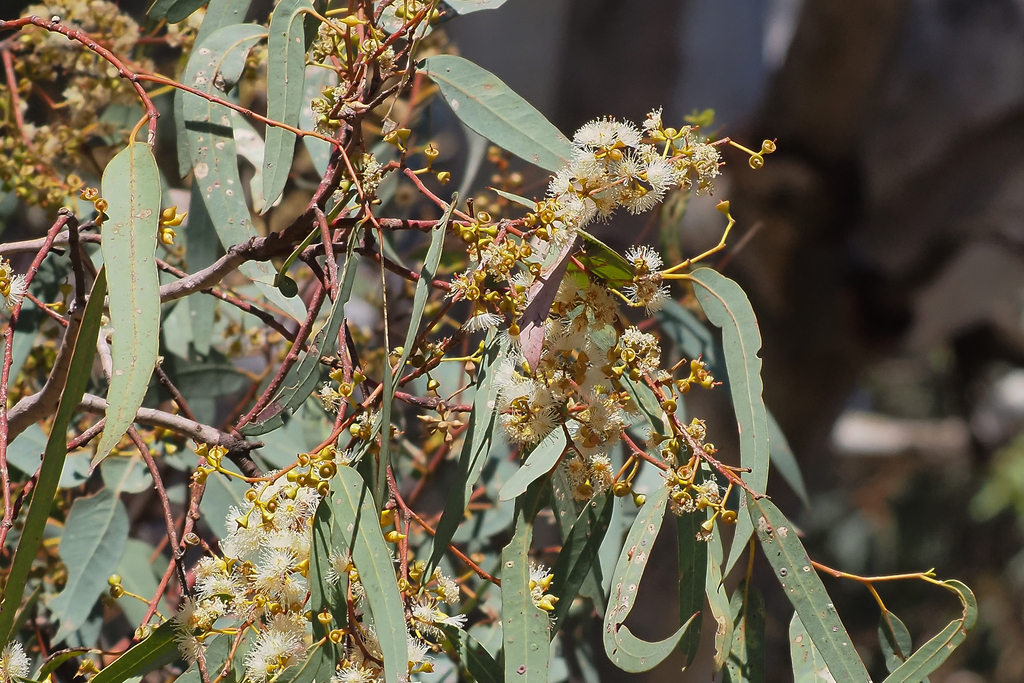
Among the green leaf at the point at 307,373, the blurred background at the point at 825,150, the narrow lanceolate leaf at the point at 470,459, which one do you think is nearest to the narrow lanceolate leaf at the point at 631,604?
the narrow lanceolate leaf at the point at 470,459

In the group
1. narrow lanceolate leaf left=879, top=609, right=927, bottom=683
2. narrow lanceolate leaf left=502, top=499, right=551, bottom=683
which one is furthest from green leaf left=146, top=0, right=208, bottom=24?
narrow lanceolate leaf left=879, top=609, right=927, bottom=683

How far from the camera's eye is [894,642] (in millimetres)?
679

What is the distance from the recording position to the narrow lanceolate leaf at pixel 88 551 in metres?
0.80

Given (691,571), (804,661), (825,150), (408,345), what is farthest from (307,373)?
(825,150)

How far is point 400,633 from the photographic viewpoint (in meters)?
0.46

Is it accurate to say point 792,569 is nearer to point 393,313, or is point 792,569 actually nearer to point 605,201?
point 605,201

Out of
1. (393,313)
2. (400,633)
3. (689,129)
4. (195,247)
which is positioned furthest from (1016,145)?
(400,633)

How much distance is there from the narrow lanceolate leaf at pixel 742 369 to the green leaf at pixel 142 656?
0.40 metres

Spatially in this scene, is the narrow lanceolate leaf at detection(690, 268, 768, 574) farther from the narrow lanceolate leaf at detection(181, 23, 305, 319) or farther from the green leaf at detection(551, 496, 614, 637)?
the narrow lanceolate leaf at detection(181, 23, 305, 319)

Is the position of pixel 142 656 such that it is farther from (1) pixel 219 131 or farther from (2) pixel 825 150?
(2) pixel 825 150

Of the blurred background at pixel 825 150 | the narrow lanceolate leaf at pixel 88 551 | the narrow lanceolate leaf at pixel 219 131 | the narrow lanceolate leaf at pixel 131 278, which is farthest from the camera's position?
the blurred background at pixel 825 150

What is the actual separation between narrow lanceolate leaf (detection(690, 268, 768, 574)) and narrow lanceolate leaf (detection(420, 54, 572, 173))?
15cm

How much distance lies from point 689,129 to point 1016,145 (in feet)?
5.86

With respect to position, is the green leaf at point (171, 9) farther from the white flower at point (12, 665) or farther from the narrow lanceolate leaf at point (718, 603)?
the narrow lanceolate leaf at point (718, 603)
